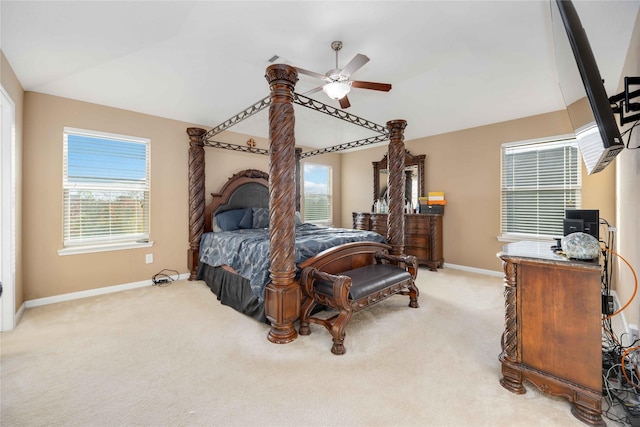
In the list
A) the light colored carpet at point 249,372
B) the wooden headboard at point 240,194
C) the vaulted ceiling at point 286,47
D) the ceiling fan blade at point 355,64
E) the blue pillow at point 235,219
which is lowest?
the light colored carpet at point 249,372

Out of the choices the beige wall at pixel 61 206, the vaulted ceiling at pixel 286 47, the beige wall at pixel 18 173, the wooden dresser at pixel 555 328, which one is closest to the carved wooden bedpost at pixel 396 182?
the vaulted ceiling at pixel 286 47

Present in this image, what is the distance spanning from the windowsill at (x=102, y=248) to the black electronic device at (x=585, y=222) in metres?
4.84

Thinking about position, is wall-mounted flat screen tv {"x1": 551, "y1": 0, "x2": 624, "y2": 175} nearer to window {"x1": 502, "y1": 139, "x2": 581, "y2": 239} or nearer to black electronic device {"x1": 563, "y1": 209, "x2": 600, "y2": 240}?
black electronic device {"x1": 563, "y1": 209, "x2": 600, "y2": 240}

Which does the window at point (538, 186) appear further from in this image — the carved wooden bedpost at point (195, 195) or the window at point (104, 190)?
the window at point (104, 190)

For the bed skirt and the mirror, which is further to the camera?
the mirror

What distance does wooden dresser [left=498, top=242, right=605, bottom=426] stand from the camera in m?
1.50

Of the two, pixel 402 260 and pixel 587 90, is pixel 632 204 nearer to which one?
pixel 587 90

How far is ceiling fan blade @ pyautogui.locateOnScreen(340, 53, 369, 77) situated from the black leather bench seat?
189 cm

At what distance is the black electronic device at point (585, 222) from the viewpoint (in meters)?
2.06

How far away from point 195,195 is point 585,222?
452 centimetres

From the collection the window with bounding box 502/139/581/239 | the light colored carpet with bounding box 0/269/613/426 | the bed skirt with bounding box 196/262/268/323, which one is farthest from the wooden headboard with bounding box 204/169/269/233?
the window with bounding box 502/139/581/239

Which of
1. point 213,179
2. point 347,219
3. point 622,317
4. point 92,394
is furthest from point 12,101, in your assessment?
point 622,317

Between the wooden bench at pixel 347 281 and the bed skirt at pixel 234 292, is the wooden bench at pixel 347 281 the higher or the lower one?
the higher one

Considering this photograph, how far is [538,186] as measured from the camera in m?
4.24
